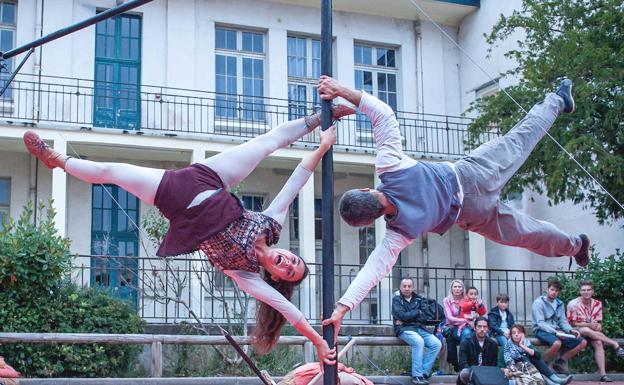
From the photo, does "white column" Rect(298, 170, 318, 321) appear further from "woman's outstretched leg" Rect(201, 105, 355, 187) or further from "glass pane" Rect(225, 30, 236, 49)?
"woman's outstretched leg" Rect(201, 105, 355, 187)

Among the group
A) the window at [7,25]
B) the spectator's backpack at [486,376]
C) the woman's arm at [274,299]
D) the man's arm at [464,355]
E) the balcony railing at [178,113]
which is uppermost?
the window at [7,25]

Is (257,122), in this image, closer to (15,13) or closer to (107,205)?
(107,205)

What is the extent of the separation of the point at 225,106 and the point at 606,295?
25.4 ft

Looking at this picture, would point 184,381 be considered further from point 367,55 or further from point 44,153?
point 367,55

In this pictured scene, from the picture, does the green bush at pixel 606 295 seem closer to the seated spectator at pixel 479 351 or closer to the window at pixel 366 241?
the seated spectator at pixel 479 351

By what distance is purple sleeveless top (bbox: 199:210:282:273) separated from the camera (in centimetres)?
578

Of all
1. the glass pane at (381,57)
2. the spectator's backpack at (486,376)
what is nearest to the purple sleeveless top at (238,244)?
the spectator's backpack at (486,376)

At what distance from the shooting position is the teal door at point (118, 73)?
16.4 metres

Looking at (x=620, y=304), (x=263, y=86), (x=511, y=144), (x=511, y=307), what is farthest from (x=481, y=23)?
(x=511, y=144)

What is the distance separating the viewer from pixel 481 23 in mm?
18469

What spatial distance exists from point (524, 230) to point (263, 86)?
12065mm

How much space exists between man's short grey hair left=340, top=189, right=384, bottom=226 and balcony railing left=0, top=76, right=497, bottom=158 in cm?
1018

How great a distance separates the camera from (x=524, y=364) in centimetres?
1120

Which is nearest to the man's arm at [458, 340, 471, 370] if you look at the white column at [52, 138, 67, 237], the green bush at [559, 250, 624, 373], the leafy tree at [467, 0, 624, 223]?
the green bush at [559, 250, 624, 373]
